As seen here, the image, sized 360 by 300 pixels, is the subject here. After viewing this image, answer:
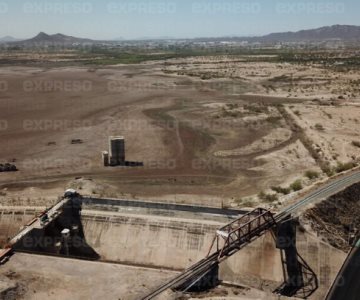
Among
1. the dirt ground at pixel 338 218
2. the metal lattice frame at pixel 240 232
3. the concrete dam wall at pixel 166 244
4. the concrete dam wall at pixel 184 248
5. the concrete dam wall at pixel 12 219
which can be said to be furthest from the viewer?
the concrete dam wall at pixel 12 219

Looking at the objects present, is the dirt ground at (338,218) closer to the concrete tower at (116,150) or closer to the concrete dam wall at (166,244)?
the concrete dam wall at (166,244)

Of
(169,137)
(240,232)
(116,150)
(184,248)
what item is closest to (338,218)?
(240,232)

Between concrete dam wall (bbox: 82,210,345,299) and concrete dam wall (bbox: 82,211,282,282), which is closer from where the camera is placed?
concrete dam wall (bbox: 82,210,345,299)

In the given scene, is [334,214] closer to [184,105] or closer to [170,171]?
[170,171]

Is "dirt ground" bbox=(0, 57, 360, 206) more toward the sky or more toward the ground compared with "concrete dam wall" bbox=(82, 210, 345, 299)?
more toward the sky

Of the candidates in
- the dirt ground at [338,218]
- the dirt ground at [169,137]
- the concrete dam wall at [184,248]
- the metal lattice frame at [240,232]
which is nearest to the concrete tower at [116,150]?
the dirt ground at [169,137]

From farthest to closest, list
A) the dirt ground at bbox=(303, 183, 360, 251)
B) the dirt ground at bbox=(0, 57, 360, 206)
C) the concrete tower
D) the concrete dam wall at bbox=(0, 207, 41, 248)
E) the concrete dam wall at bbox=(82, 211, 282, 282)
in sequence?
1. the concrete tower
2. the dirt ground at bbox=(0, 57, 360, 206)
3. the concrete dam wall at bbox=(0, 207, 41, 248)
4. the dirt ground at bbox=(303, 183, 360, 251)
5. the concrete dam wall at bbox=(82, 211, 282, 282)

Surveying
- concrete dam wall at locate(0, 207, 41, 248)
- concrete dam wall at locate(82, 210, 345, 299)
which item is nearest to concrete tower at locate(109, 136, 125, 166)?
concrete dam wall at locate(82, 210, 345, 299)

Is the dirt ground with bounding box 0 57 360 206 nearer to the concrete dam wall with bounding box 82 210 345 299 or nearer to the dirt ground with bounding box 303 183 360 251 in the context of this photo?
the concrete dam wall with bounding box 82 210 345 299

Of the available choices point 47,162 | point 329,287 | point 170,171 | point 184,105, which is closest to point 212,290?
point 329,287
